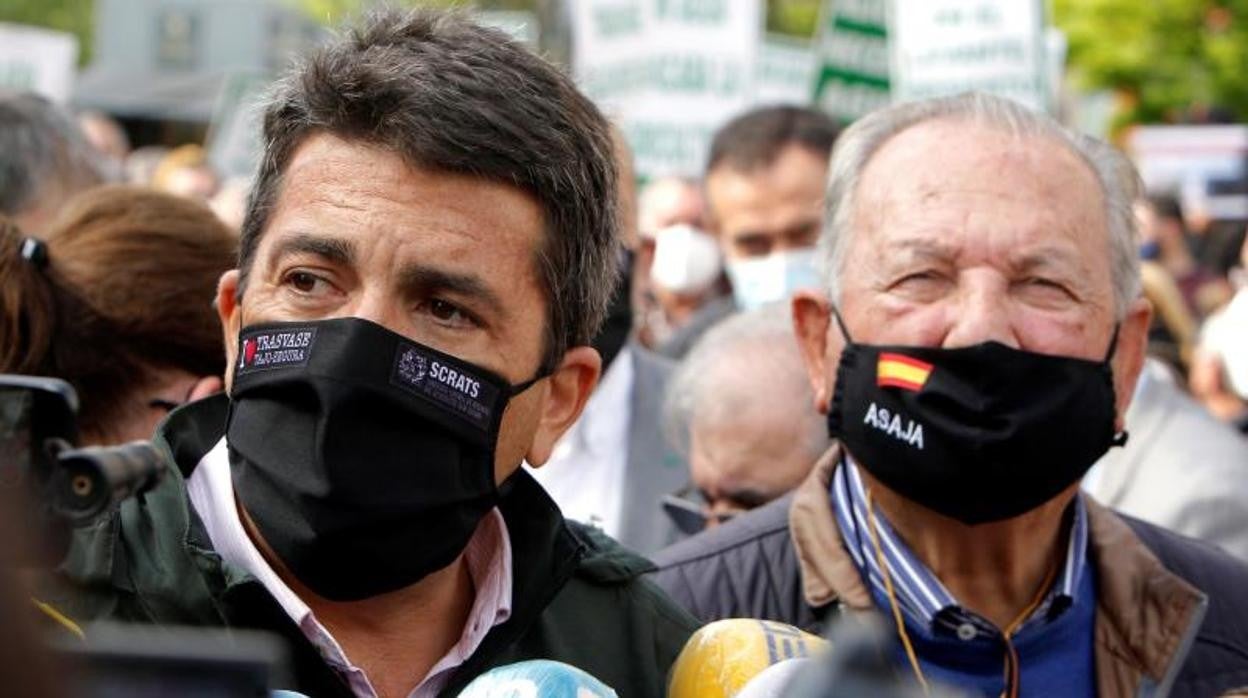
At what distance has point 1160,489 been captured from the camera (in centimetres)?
552

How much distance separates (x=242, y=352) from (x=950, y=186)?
1599 mm

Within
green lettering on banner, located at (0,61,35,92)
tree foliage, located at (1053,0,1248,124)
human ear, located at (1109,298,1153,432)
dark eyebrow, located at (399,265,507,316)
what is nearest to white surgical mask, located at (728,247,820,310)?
human ear, located at (1109,298,1153,432)

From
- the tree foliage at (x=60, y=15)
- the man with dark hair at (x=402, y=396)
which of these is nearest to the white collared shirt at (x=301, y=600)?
the man with dark hair at (x=402, y=396)

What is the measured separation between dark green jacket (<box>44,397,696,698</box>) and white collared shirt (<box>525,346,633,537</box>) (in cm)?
232

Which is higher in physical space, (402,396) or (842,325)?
(402,396)

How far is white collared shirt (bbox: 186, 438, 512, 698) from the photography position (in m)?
2.65

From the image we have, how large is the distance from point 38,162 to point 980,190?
9.66ft

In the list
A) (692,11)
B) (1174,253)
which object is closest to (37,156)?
(692,11)

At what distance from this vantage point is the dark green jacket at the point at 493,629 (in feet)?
8.32

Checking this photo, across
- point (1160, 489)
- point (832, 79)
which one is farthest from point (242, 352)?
point (832, 79)

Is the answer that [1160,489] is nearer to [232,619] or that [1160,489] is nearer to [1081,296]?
[1081,296]

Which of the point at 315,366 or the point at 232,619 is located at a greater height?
the point at 315,366

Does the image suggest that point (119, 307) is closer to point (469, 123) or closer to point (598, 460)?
point (469, 123)

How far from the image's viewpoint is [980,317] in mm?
3637
